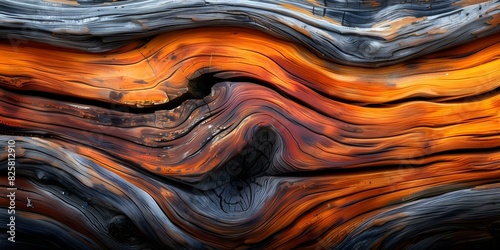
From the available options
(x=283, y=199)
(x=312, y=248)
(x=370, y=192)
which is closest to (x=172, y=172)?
(x=283, y=199)

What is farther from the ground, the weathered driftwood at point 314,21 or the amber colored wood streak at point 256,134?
the weathered driftwood at point 314,21

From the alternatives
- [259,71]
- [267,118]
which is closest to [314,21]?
[259,71]

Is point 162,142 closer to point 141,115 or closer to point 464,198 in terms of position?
point 141,115

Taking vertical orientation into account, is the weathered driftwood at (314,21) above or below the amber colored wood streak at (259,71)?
above

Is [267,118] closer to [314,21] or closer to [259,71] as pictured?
[259,71]

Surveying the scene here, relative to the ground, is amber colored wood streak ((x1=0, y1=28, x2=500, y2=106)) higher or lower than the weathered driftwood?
lower

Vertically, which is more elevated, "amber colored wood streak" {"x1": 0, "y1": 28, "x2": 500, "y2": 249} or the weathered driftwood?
the weathered driftwood
